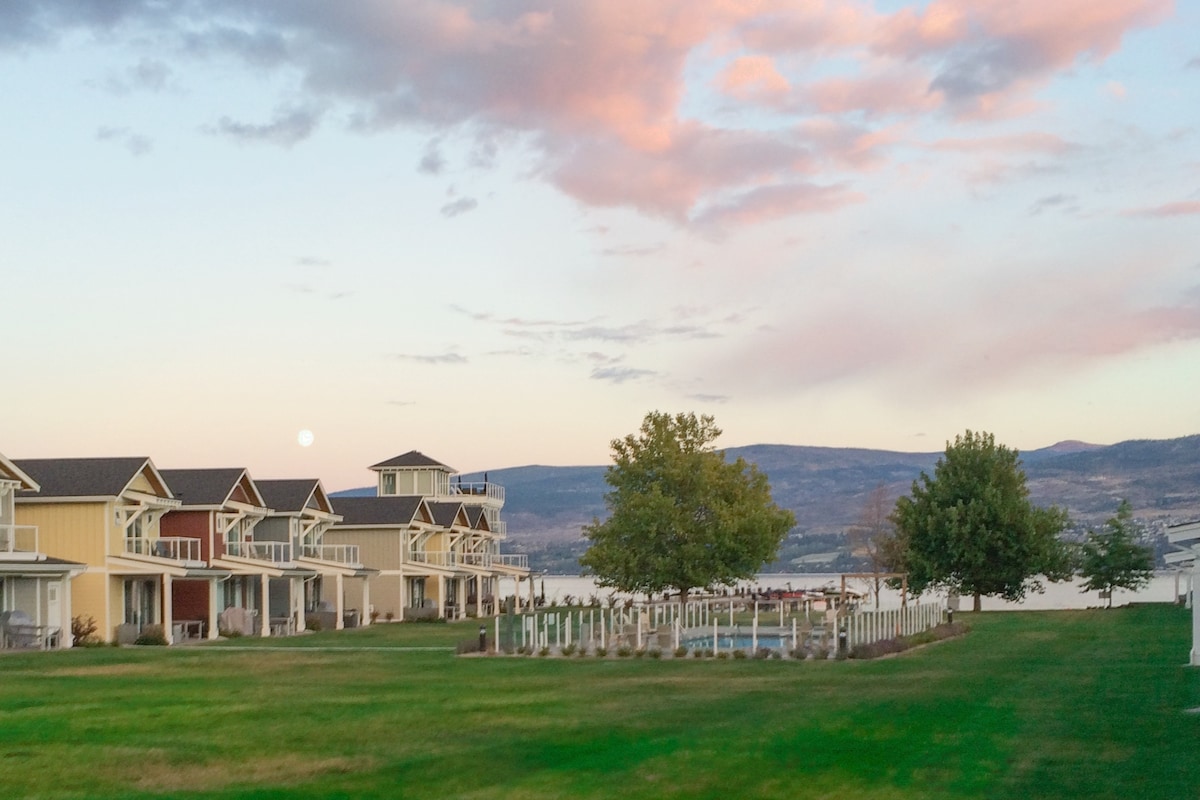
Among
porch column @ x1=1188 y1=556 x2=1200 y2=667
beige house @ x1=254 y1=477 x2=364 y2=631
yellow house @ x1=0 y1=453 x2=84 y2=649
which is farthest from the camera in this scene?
beige house @ x1=254 y1=477 x2=364 y2=631

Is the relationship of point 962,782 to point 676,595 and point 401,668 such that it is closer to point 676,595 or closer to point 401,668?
point 401,668

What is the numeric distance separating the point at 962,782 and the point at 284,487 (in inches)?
2352

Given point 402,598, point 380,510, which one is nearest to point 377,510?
point 380,510

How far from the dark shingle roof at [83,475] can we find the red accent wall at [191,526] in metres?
5.30

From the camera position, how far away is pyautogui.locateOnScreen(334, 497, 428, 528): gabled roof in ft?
278

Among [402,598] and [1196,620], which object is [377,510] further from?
[1196,620]

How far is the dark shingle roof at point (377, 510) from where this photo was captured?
84.7 metres

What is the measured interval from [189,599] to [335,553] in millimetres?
12877

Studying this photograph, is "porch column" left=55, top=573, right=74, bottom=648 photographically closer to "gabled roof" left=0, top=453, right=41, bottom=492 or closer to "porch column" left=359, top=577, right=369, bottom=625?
"gabled roof" left=0, top=453, right=41, bottom=492

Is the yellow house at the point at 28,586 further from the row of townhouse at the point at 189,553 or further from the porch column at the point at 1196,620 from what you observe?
the porch column at the point at 1196,620

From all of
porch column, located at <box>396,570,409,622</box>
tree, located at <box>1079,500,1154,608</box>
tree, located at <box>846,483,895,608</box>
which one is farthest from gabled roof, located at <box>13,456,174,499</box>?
tree, located at <box>1079,500,1154,608</box>

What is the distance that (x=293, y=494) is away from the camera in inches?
2857

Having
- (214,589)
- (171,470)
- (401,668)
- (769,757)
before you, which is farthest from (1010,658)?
(171,470)

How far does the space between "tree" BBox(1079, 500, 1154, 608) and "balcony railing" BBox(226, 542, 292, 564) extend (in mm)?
45712
